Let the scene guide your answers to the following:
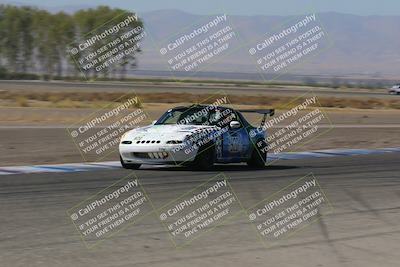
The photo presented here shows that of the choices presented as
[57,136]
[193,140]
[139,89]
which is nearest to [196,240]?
[193,140]

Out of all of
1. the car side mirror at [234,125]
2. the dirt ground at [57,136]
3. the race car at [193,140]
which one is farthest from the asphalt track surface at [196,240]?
the dirt ground at [57,136]

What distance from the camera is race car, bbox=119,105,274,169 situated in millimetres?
14273

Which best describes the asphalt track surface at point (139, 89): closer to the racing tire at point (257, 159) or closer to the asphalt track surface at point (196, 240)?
the racing tire at point (257, 159)

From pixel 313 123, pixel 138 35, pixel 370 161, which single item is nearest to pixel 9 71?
pixel 138 35

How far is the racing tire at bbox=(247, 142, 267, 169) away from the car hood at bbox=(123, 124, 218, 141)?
59.0 inches

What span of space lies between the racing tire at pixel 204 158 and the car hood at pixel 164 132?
351 mm

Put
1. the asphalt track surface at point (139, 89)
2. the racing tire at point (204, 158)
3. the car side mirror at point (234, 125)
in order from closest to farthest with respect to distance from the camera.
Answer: the racing tire at point (204, 158) < the car side mirror at point (234, 125) < the asphalt track surface at point (139, 89)

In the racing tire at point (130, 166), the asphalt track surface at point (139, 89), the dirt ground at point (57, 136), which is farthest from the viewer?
the asphalt track surface at point (139, 89)

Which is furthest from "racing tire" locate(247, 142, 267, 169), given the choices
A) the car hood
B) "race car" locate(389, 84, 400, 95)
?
"race car" locate(389, 84, 400, 95)

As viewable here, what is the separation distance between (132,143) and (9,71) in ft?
329

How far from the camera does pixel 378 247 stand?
25.9ft

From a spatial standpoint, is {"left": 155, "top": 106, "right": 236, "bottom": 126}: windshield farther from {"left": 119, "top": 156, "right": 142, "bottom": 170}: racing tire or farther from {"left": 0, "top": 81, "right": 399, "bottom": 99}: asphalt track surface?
{"left": 0, "top": 81, "right": 399, "bottom": 99}: asphalt track surface

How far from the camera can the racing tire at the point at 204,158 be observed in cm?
1455

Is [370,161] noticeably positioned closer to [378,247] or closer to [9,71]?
[378,247]
